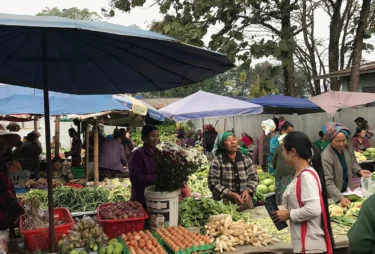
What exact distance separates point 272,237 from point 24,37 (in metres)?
2.81

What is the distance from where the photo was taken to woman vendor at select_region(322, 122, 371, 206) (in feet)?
13.9

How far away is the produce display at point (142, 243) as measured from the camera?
312 cm

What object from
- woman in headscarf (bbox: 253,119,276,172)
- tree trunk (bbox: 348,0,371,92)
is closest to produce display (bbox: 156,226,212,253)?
woman in headscarf (bbox: 253,119,276,172)

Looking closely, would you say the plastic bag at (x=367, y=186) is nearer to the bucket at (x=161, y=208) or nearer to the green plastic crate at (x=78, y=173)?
the bucket at (x=161, y=208)

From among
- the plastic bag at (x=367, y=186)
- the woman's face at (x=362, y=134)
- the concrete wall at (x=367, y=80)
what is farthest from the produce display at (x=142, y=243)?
the concrete wall at (x=367, y=80)

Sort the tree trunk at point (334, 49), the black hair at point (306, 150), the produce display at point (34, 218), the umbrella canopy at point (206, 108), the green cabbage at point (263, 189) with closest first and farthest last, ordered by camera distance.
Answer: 1. the black hair at point (306, 150)
2. the produce display at point (34, 218)
3. the green cabbage at point (263, 189)
4. the umbrella canopy at point (206, 108)
5. the tree trunk at point (334, 49)

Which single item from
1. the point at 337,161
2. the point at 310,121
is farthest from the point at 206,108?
the point at 310,121

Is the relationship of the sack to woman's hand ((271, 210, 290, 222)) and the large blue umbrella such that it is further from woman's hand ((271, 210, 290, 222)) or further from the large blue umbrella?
the large blue umbrella

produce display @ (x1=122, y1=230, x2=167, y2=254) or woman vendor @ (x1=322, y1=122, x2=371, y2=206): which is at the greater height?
woman vendor @ (x1=322, y1=122, x2=371, y2=206)

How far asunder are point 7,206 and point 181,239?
5.40ft

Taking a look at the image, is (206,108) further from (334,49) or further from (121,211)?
(334,49)

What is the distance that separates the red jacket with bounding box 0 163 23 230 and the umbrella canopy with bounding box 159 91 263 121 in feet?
21.6

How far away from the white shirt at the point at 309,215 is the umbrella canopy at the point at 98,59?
1.20 metres

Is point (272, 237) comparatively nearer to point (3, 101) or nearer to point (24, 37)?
point (24, 37)
